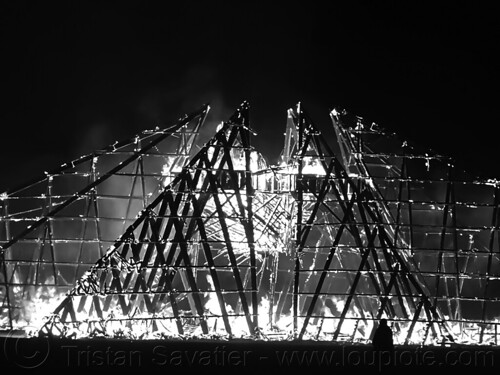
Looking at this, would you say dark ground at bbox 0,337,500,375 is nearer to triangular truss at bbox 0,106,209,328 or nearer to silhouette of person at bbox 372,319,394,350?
silhouette of person at bbox 372,319,394,350

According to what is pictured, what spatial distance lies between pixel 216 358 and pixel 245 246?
27.1 ft

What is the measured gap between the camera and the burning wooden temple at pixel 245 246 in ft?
58.2

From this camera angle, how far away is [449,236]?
26.9 metres

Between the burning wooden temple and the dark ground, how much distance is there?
4.09m

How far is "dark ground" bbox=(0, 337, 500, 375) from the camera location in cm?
1170

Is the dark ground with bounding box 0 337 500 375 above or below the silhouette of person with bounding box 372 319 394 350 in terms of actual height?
below

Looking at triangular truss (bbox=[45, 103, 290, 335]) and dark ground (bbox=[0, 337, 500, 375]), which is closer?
dark ground (bbox=[0, 337, 500, 375])

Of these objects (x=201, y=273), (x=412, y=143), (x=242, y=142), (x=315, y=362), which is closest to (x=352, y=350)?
(x=315, y=362)

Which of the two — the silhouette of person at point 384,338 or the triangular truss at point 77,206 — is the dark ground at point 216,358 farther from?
the triangular truss at point 77,206

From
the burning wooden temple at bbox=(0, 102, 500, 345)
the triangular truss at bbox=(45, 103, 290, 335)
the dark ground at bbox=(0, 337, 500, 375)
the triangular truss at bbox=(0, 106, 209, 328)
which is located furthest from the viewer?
the triangular truss at bbox=(0, 106, 209, 328)

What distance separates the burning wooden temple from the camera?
1775cm

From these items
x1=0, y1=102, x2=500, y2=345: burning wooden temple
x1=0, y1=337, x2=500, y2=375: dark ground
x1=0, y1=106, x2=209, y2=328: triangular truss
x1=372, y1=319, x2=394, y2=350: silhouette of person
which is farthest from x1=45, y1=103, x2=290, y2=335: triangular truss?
x1=372, y1=319, x2=394, y2=350: silhouette of person

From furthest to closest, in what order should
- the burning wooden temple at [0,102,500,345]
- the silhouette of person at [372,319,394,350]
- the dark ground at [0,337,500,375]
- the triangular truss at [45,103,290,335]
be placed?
the burning wooden temple at [0,102,500,345] < the triangular truss at [45,103,290,335] < the dark ground at [0,337,500,375] < the silhouette of person at [372,319,394,350]

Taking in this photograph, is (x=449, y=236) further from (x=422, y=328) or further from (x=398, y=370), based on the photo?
(x=398, y=370)
